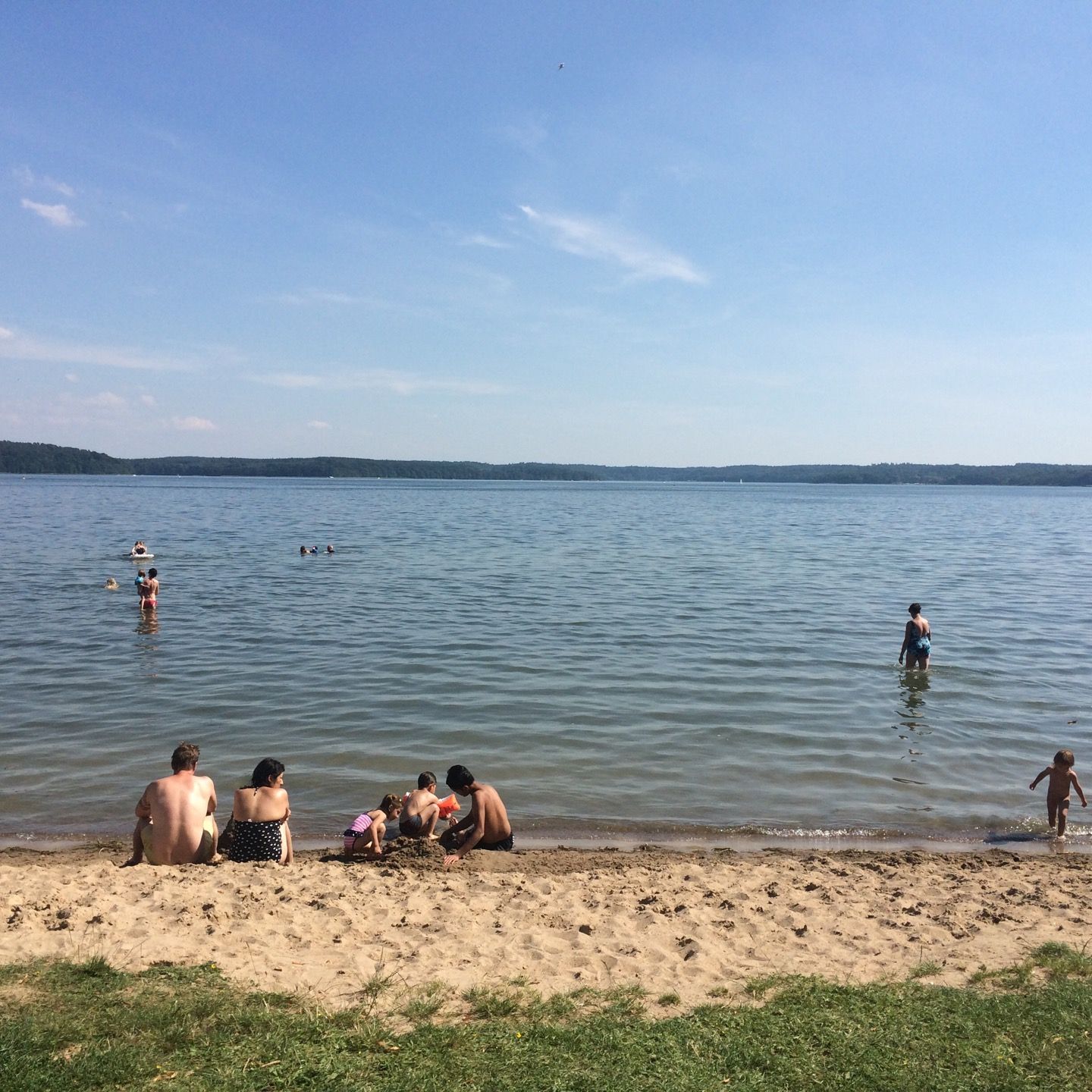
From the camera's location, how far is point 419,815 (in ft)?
32.2

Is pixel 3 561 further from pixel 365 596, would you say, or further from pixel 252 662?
pixel 252 662

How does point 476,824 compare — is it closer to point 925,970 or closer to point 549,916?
point 549,916

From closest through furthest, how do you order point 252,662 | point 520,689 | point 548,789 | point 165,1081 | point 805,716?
1. point 165,1081
2. point 548,789
3. point 805,716
4. point 520,689
5. point 252,662

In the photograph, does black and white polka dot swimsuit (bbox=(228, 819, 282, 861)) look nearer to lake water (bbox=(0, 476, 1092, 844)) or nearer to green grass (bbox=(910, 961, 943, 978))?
lake water (bbox=(0, 476, 1092, 844))

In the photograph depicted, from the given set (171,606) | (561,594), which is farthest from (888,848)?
(171,606)

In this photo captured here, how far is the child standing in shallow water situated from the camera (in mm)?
10602

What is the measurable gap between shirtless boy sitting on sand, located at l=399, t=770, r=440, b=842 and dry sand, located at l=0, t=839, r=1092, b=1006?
415mm

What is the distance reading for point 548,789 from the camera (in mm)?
11883

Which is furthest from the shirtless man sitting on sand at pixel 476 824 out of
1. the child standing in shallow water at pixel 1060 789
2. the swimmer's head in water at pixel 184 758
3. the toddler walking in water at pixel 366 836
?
→ the child standing in shallow water at pixel 1060 789

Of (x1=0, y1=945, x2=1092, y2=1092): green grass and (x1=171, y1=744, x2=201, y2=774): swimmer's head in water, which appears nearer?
(x1=0, y1=945, x2=1092, y2=1092): green grass

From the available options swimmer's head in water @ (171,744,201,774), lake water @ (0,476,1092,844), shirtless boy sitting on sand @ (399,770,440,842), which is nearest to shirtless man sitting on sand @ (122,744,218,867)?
swimmer's head in water @ (171,744,201,774)

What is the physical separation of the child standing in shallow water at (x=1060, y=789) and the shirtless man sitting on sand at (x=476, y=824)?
6.36 meters

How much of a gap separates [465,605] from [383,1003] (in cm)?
2064

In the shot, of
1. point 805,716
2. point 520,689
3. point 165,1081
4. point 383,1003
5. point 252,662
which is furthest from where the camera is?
point 252,662
